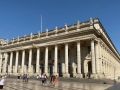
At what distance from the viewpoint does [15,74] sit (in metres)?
43.7

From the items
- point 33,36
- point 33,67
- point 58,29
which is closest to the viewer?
point 58,29

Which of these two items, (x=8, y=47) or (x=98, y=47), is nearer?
(x=98, y=47)

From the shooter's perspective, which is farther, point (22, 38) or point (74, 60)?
point (22, 38)

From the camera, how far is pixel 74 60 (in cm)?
3634

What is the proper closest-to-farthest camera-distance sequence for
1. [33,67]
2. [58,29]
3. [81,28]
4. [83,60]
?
[81,28]
[83,60]
[58,29]
[33,67]

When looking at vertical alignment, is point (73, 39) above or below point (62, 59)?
above

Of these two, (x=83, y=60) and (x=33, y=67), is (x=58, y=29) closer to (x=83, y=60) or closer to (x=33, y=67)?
(x=83, y=60)

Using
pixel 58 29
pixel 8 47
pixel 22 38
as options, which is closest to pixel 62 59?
pixel 58 29

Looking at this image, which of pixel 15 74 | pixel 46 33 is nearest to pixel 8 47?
pixel 15 74

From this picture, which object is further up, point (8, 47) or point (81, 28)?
point (81, 28)

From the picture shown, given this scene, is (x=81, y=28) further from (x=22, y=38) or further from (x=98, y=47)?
(x=22, y=38)

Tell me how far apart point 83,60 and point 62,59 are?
584 centimetres

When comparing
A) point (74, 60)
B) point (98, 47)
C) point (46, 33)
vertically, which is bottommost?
point (74, 60)

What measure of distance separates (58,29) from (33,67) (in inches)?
657
